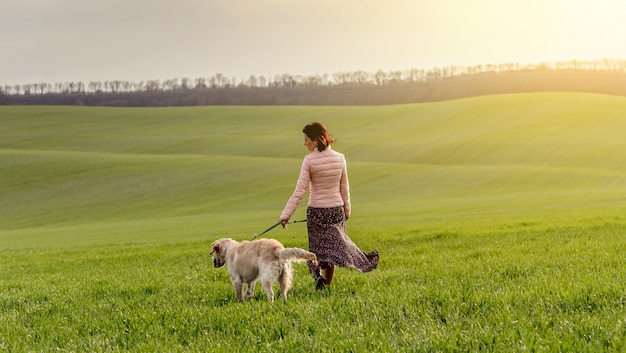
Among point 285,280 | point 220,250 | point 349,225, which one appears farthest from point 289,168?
point 285,280

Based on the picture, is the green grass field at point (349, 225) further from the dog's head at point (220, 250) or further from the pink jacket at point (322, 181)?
the pink jacket at point (322, 181)

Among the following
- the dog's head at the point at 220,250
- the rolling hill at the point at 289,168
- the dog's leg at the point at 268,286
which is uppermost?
the dog's head at the point at 220,250

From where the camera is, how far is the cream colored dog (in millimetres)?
8797

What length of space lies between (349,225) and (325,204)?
2444cm

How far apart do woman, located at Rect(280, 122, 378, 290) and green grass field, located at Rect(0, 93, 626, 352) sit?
469 mm

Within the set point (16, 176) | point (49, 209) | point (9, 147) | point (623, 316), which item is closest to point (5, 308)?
point (623, 316)

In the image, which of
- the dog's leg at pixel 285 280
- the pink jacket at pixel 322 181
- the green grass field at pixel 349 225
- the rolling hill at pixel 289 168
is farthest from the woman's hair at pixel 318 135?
the rolling hill at pixel 289 168

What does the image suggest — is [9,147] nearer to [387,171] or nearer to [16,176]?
[16,176]

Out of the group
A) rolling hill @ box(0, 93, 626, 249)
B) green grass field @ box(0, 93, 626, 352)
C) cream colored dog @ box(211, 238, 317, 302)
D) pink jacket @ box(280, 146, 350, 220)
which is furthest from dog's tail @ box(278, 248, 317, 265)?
rolling hill @ box(0, 93, 626, 249)

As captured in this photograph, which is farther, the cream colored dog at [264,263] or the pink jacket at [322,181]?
the pink jacket at [322,181]

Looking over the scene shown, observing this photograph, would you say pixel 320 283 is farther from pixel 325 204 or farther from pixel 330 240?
pixel 325 204

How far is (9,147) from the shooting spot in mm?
95250

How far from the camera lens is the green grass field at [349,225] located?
6934mm

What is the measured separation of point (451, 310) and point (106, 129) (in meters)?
111
